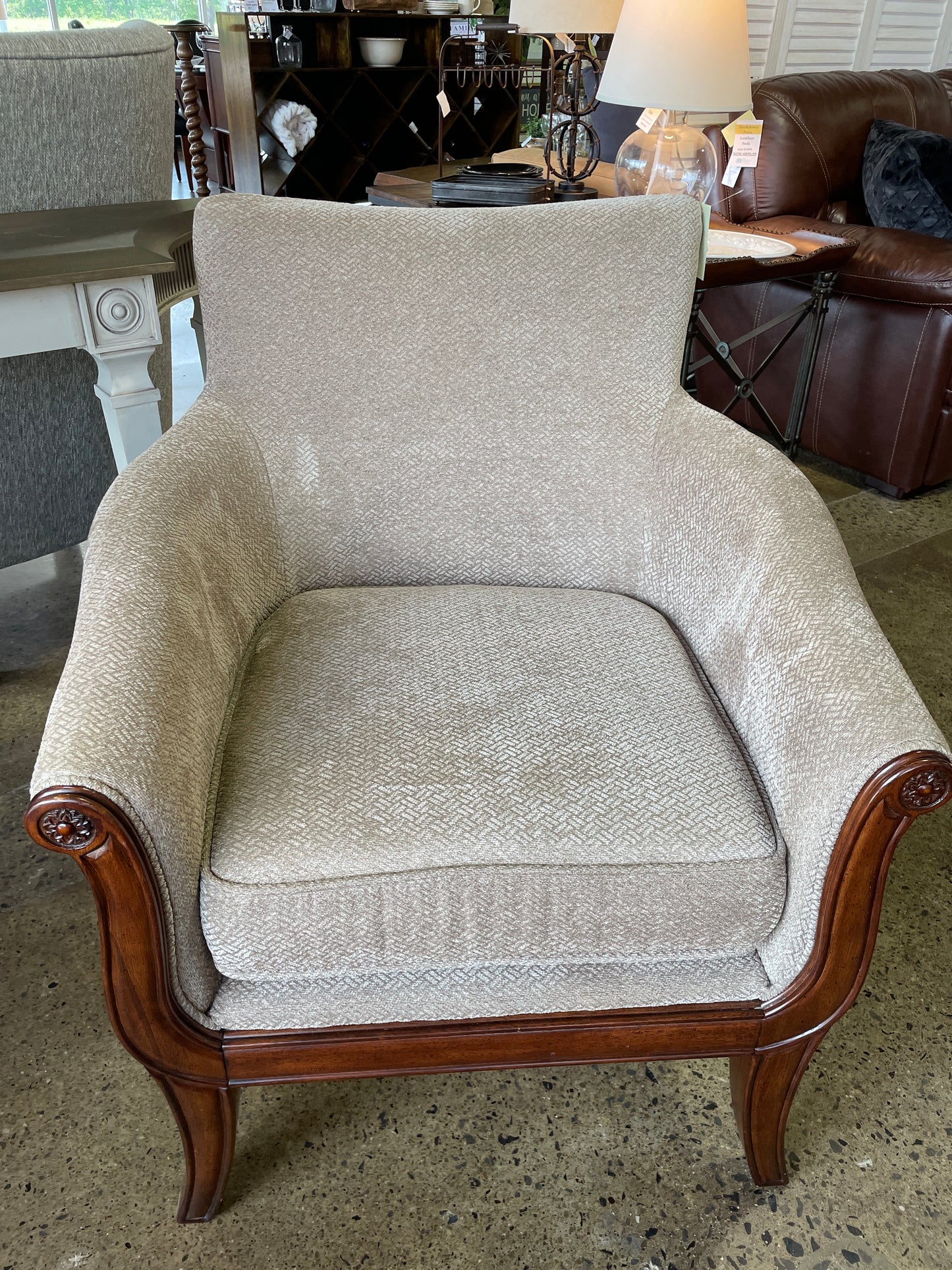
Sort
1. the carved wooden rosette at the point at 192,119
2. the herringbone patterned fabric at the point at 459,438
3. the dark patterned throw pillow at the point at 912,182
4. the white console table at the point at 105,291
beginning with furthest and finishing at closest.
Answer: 1. the dark patterned throw pillow at the point at 912,182
2. the carved wooden rosette at the point at 192,119
3. the white console table at the point at 105,291
4. the herringbone patterned fabric at the point at 459,438

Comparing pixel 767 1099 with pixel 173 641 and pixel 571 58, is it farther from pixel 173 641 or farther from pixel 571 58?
pixel 571 58

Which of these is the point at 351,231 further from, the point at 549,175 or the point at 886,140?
the point at 886,140

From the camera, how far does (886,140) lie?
2443 mm

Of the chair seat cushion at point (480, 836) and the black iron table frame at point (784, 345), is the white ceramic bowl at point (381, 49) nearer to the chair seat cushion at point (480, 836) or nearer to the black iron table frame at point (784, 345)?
the black iron table frame at point (784, 345)

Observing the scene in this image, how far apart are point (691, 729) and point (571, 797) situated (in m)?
0.16

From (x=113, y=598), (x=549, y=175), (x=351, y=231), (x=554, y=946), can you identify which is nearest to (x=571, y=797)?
(x=554, y=946)

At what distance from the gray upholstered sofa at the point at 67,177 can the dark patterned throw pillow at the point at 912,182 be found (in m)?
1.77

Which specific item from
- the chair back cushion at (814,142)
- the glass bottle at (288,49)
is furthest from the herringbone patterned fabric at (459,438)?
the glass bottle at (288,49)

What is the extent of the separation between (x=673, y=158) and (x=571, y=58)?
0.30m

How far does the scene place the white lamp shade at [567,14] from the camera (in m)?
1.79

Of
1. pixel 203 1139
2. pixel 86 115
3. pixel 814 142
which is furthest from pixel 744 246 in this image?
pixel 203 1139

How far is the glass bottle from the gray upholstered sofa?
2.62 m

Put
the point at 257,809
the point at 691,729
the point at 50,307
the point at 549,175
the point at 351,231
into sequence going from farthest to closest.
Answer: the point at 549,175, the point at 50,307, the point at 351,231, the point at 691,729, the point at 257,809

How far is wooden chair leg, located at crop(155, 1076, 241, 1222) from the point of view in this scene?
86cm
